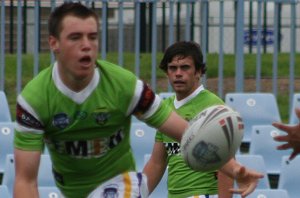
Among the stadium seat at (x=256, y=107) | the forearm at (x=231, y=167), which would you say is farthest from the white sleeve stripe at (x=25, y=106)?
the stadium seat at (x=256, y=107)

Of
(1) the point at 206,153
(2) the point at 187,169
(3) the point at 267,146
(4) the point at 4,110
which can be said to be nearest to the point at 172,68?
(2) the point at 187,169

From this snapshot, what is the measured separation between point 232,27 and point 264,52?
1.65 ft

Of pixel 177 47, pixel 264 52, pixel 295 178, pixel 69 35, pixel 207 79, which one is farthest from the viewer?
pixel 264 52

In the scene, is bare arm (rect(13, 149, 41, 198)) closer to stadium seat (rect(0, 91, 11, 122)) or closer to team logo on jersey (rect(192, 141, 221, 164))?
team logo on jersey (rect(192, 141, 221, 164))

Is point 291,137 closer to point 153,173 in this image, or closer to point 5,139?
point 153,173

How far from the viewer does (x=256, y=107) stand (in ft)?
38.8

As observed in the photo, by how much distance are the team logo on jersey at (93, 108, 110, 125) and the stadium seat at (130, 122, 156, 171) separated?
442cm

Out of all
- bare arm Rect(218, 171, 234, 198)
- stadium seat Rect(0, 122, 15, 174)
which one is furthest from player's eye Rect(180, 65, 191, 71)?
stadium seat Rect(0, 122, 15, 174)

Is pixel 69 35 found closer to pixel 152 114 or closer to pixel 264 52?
pixel 152 114

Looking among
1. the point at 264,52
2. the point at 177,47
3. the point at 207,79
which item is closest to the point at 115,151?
the point at 177,47

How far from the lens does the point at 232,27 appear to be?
13.4 m

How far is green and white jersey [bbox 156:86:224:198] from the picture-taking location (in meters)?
8.28

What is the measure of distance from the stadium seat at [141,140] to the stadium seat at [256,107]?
1.16 m

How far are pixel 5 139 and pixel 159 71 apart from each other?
269 centimetres
